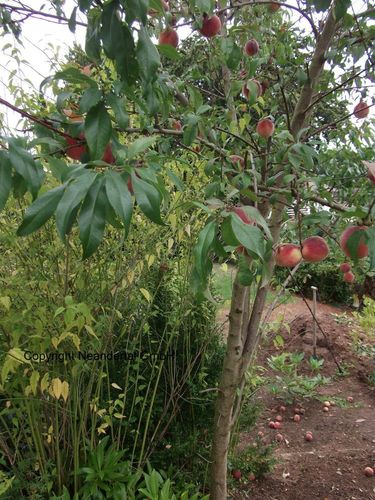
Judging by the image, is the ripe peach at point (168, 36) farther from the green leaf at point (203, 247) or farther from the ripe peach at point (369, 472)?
the ripe peach at point (369, 472)

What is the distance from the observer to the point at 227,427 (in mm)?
1807

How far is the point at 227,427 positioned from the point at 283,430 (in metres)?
1.32

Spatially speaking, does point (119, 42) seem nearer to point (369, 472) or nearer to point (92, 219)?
point (92, 219)

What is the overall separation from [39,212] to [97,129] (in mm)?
217

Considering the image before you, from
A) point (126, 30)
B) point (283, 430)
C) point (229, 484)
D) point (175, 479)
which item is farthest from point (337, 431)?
point (126, 30)

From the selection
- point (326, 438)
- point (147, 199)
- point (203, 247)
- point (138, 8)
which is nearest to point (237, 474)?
point (326, 438)

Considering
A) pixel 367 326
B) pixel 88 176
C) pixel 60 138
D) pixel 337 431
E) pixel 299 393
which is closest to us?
pixel 88 176

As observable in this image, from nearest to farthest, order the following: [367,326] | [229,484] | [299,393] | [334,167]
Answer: [334,167] < [229,484] < [299,393] < [367,326]

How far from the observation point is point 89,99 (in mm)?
764

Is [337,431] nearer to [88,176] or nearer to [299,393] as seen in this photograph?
[299,393]

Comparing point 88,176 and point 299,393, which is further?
point 299,393

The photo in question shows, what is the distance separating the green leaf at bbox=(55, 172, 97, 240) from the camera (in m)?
0.60

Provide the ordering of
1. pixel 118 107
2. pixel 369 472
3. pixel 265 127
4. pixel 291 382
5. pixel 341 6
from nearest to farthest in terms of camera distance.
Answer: pixel 118 107 < pixel 341 6 < pixel 265 127 < pixel 369 472 < pixel 291 382

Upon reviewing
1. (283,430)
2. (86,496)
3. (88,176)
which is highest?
(88,176)
